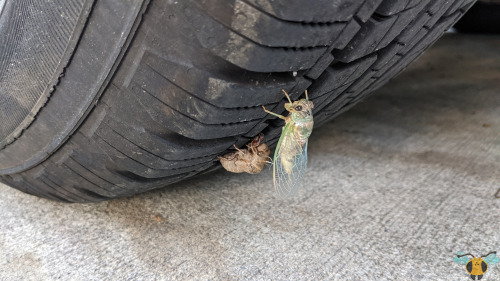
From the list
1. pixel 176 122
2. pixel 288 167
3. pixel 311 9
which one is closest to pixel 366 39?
pixel 311 9

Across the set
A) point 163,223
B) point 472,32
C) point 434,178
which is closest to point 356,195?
point 434,178

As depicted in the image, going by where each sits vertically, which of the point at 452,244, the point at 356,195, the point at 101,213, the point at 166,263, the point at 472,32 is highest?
the point at 472,32

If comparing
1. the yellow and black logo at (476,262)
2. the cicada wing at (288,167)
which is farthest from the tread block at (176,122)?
the yellow and black logo at (476,262)

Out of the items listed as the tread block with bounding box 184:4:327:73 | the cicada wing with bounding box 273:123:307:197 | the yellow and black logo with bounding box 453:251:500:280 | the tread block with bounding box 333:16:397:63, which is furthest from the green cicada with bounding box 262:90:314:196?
the yellow and black logo with bounding box 453:251:500:280

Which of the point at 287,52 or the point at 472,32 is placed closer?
the point at 287,52

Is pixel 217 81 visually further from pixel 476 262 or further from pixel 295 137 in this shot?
pixel 476 262

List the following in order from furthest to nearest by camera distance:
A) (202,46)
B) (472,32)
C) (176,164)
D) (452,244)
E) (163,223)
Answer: (472,32) < (163,223) < (452,244) < (176,164) < (202,46)

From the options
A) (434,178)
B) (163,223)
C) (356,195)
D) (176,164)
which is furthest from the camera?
(434,178)

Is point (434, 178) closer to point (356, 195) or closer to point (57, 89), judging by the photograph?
point (356, 195)
